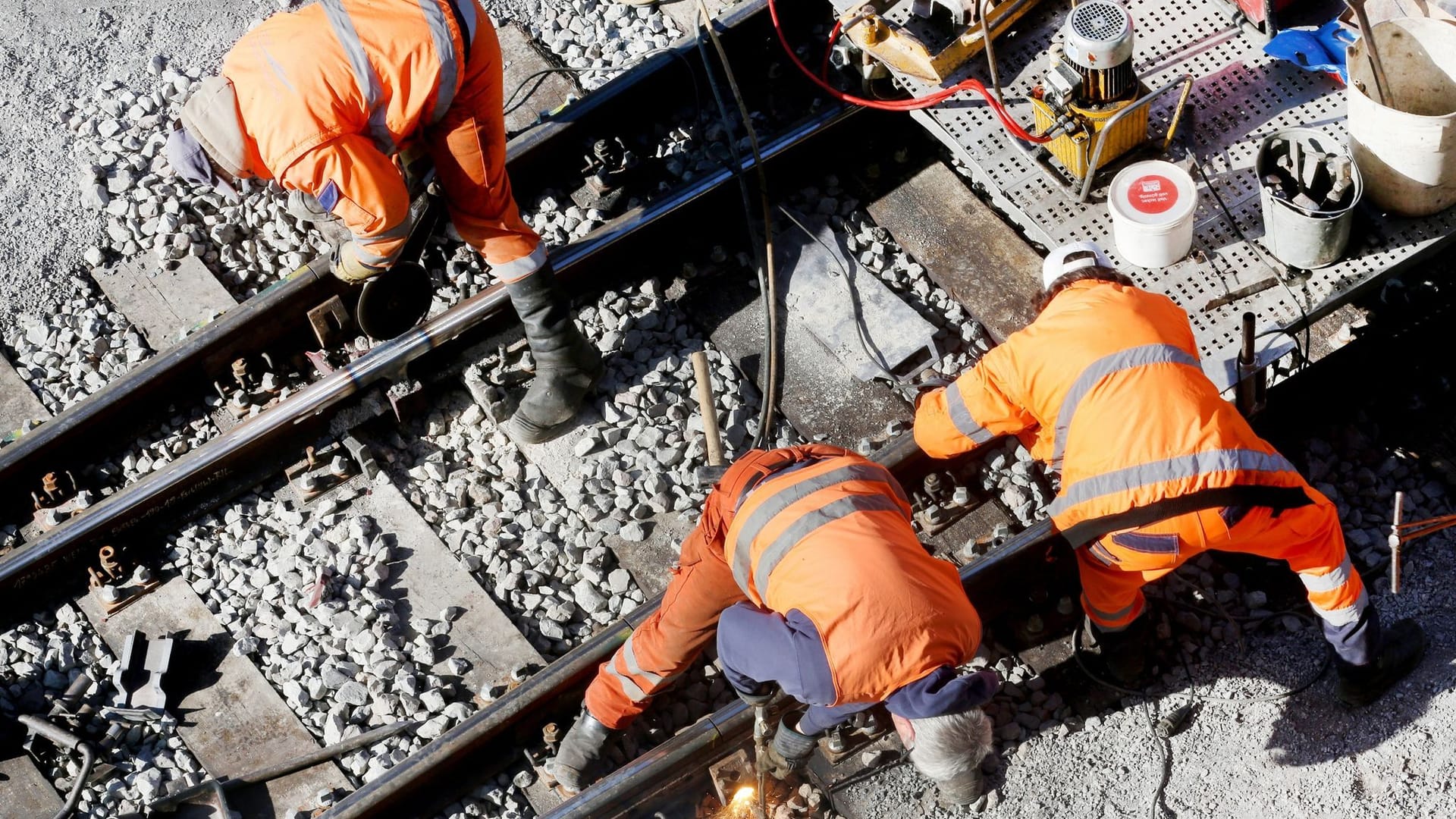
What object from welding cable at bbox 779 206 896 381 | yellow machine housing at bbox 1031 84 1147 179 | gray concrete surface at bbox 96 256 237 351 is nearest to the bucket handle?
yellow machine housing at bbox 1031 84 1147 179

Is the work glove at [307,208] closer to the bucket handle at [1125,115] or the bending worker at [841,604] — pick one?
the bending worker at [841,604]

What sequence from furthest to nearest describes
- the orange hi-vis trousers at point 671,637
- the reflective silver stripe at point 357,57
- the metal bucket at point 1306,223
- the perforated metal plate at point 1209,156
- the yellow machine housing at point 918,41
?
the yellow machine housing at point 918,41
the perforated metal plate at point 1209,156
the metal bucket at point 1306,223
the reflective silver stripe at point 357,57
the orange hi-vis trousers at point 671,637

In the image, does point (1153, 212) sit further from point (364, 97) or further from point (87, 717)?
point (87, 717)

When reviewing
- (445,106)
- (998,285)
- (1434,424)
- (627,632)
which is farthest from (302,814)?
(1434,424)

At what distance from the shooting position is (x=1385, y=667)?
5.58 meters

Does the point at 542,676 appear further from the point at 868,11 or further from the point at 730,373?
the point at 868,11

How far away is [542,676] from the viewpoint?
5.73 metres

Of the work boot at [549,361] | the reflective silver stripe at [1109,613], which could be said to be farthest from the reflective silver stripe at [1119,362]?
the work boot at [549,361]

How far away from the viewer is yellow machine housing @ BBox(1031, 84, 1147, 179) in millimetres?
6230

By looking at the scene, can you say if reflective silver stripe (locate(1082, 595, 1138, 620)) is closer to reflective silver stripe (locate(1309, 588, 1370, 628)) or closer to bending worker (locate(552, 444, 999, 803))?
reflective silver stripe (locate(1309, 588, 1370, 628))

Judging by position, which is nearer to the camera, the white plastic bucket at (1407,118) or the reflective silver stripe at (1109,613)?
the reflective silver stripe at (1109,613)

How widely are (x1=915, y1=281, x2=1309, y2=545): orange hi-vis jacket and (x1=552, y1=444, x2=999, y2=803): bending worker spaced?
0.60m

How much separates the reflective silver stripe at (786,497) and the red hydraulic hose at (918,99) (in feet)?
7.67

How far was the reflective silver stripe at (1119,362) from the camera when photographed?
4.86 m
